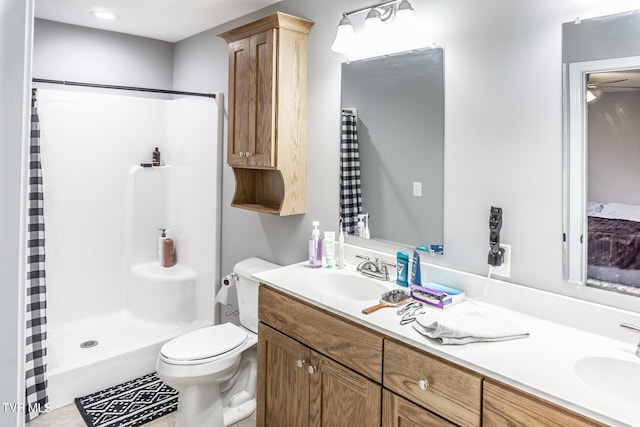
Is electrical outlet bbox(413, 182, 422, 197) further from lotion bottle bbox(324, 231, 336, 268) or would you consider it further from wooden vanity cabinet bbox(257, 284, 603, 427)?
wooden vanity cabinet bbox(257, 284, 603, 427)

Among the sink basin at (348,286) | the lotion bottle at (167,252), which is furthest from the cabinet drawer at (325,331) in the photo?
the lotion bottle at (167,252)

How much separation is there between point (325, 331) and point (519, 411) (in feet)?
2.39

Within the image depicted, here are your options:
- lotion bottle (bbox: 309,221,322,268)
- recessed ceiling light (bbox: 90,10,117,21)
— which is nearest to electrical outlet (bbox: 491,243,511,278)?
lotion bottle (bbox: 309,221,322,268)

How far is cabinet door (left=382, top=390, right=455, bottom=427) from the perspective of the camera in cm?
126

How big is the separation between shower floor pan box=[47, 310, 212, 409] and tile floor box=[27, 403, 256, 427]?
0.07 meters

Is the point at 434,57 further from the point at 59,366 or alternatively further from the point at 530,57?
the point at 59,366

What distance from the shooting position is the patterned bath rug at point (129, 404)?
7.73 ft

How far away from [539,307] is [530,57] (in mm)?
879

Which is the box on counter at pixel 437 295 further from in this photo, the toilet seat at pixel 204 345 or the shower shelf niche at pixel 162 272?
the shower shelf niche at pixel 162 272

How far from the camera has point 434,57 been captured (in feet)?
5.81

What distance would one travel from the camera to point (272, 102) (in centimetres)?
221

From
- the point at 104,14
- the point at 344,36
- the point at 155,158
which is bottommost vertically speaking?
the point at 155,158

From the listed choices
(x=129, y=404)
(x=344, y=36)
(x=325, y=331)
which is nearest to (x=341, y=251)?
(x=325, y=331)

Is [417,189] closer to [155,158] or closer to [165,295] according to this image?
[165,295]
